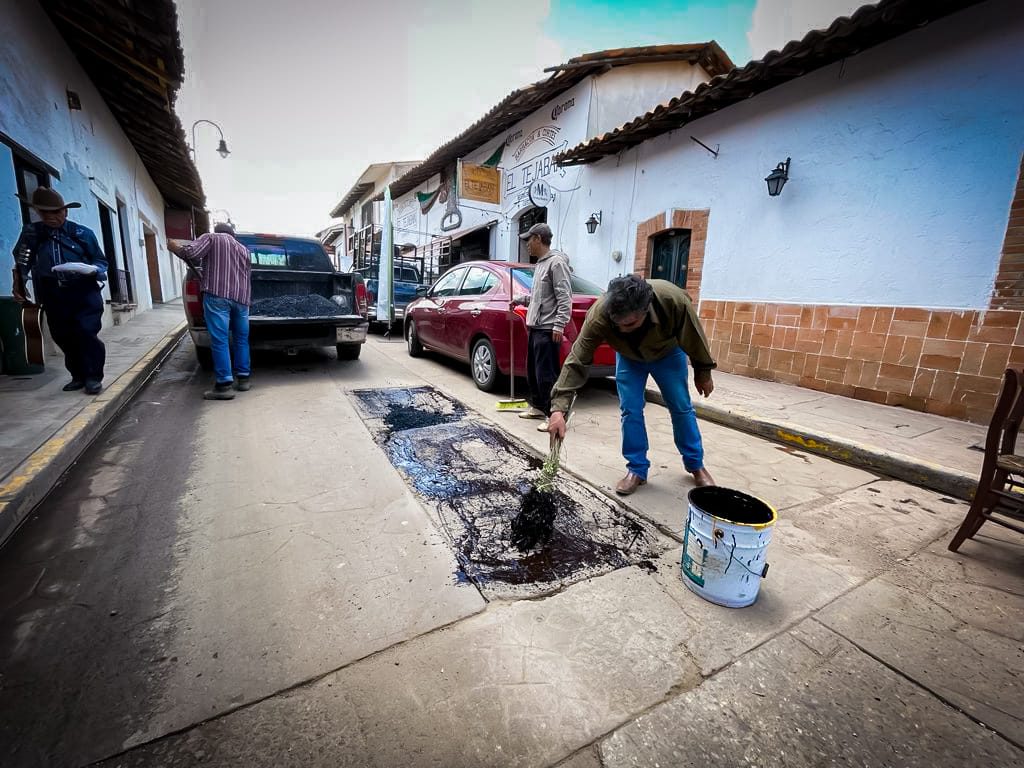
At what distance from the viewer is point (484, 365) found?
5.38m

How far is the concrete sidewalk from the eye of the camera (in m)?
3.25

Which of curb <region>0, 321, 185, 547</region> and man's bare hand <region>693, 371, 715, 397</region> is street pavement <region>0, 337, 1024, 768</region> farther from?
man's bare hand <region>693, 371, 715, 397</region>

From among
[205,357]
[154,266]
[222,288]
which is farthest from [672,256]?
[154,266]

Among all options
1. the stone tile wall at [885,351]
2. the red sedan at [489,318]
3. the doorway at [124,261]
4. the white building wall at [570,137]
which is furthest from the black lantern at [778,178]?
the doorway at [124,261]

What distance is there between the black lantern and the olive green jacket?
4.36 metres

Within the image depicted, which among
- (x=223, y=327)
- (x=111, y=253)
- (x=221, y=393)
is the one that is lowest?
(x=221, y=393)

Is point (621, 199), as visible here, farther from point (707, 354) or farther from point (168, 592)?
point (168, 592)

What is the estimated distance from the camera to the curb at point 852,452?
3.10m

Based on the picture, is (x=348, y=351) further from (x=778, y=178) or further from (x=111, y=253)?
(x=111, y=253)

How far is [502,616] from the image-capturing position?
5.83 feet

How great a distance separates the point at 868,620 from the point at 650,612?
0.91 meters

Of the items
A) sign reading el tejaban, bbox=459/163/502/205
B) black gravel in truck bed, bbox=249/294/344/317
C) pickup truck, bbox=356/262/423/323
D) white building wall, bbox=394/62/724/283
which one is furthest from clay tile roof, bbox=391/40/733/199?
black gravel in truck bed, bbox=249/294/344/317

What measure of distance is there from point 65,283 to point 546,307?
4.47 meters

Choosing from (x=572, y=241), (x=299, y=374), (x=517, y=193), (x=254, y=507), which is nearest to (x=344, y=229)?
(x=517, y=193)
